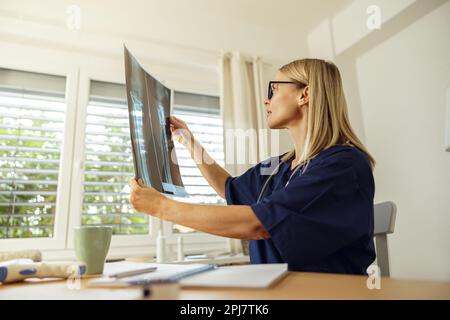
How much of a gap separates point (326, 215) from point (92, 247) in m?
0.53

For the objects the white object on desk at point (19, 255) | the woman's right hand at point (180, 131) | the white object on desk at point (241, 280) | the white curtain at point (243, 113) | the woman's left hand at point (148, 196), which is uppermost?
the white curtain at point (243, 113)

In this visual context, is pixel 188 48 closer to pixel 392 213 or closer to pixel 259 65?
pixel 259 65

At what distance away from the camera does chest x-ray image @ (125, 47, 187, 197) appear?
81 centimetres

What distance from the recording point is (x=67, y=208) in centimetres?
197

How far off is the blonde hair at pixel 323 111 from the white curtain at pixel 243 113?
1.05 m

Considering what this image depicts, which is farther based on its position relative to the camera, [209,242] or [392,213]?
[209,242]

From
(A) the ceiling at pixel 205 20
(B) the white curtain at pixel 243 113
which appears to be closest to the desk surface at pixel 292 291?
(B) the white curtain at pixel 243 113

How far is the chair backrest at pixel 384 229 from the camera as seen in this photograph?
1.29 metres

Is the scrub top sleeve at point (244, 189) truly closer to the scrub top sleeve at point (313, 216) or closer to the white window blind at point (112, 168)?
the scrub top sleeve at point (313, 216)

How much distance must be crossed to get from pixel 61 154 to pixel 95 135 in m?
0.23

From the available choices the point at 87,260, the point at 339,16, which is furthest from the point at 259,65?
the point at 87,260

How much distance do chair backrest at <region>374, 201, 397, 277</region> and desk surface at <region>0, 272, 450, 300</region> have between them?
2.65 feet

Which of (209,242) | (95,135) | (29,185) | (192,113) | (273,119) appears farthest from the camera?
(192,113)
